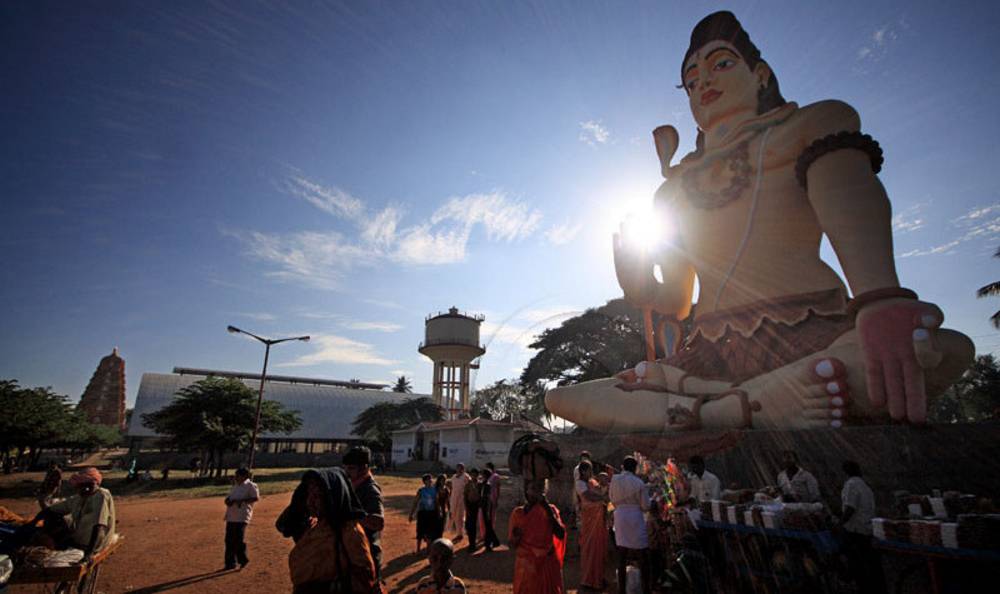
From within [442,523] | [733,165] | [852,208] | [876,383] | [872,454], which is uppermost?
[733,165]

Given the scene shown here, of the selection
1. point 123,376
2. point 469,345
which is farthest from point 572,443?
point 123,376

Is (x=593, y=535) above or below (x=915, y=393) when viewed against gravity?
below

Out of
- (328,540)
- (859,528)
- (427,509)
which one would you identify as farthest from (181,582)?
(859,528)

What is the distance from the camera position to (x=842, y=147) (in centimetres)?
735

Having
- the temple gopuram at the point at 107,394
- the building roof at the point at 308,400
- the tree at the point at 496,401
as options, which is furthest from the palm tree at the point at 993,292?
the temple gopuram at the point at 107,394

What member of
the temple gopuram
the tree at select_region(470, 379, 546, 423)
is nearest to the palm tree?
the tree at select_region(470, 379, 546, 423)

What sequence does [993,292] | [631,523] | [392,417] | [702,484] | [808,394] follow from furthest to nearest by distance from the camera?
1. [392,417]
2. [993,292]
3. [808,394]
4. [702,484]
5. [631,523]

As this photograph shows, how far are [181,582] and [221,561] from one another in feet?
4.14

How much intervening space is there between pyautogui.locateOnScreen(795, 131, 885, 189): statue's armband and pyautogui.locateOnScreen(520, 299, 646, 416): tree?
596 inches

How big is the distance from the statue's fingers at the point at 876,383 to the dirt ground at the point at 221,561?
4.47 metres

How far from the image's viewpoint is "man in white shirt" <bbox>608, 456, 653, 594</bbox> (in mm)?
5164

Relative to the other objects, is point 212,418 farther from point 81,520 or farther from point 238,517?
point 81,520

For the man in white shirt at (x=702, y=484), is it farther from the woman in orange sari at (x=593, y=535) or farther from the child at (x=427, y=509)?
the child at (x=427, y=509)

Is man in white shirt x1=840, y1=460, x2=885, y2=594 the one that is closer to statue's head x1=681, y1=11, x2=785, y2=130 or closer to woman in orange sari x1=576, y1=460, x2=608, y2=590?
woman in orange sari x1=576, y1=460, x2=608, y2=590
